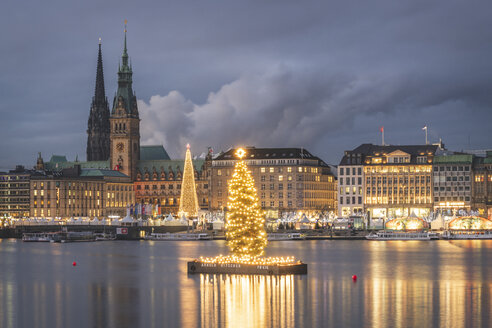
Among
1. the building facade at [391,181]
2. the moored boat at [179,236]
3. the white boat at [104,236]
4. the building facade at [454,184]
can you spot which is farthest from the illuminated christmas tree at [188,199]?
the building facade at [454,184]

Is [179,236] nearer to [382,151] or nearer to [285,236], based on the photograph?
[285,236]

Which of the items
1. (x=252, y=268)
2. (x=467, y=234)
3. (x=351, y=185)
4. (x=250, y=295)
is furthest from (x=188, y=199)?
(x=250, y=295)

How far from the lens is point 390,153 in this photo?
195 m

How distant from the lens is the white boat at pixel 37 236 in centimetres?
16100

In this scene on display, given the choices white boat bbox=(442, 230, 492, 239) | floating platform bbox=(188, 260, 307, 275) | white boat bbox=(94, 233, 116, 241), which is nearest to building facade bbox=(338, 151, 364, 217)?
white boat bbox=(442, 230, 492, 239)

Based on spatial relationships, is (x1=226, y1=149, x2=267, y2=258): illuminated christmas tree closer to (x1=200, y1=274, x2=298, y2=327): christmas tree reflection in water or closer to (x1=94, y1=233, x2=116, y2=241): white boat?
(x1=200, y1=274, x2=298, y2=327): christmas tree reflection in water

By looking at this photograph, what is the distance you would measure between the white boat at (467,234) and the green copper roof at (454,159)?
36.1 meters

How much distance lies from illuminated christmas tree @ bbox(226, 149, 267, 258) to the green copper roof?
129 metres

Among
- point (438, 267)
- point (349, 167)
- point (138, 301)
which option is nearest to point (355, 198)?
point (349, 167)

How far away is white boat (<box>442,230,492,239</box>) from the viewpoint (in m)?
148

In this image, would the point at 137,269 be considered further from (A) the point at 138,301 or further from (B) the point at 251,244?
(A) the point at 138,301

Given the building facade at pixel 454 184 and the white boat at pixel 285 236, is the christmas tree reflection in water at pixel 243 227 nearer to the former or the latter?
the white boat at pixel 285 236

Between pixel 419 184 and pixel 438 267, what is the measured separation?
112486 millimetres

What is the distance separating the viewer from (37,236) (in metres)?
167
